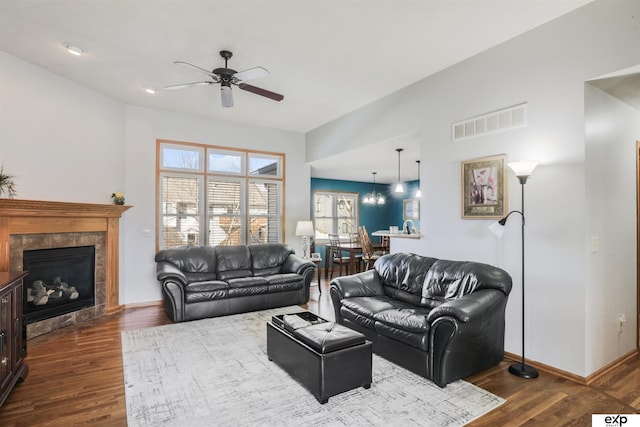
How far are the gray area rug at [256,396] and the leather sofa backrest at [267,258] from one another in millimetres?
2141

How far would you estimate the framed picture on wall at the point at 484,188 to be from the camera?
11.1ft

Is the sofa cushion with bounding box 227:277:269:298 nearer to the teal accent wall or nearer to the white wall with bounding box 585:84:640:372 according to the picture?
the white wall with bounding box 585:84:640:372

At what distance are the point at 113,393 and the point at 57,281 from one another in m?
2.52

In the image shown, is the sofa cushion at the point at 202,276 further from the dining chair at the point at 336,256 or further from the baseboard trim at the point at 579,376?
the baseboard trim at the point at 579,376

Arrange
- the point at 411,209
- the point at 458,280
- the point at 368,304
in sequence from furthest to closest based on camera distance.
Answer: the point at 411,209
the point at 368,304
the point at 458,280

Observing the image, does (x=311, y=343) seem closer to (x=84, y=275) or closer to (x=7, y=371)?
(x=7, y=371)

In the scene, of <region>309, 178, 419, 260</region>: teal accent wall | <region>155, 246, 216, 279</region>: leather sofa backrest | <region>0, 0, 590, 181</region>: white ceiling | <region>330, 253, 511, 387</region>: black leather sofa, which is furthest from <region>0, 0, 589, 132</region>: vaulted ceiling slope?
<region>309, 178, 419, 260</region>: teal accent wall

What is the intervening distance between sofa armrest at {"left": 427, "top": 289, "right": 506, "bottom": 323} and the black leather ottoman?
0.64 m

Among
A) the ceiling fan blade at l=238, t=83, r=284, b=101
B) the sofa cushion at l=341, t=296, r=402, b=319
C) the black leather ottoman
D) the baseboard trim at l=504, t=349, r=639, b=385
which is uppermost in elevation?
the ceiling fan blade at l=238, t=83, r=284, b=101

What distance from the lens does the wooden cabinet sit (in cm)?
241

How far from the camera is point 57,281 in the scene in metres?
4.32

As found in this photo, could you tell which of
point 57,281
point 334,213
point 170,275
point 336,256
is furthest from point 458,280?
point 334,213

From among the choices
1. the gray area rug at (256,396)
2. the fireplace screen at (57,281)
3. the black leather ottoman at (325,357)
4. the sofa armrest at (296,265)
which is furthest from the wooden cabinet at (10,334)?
the sofa armrest at (296,265)

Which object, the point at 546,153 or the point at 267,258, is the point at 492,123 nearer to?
the point at 546,153
